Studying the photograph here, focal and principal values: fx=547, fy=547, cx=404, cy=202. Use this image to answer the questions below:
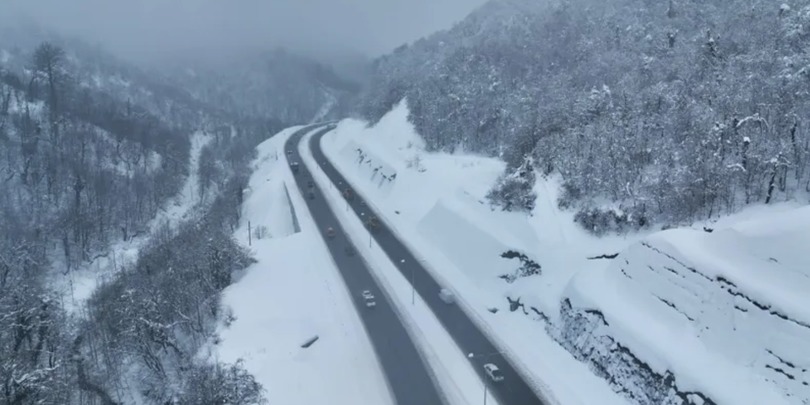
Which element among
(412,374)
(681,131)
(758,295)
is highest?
(681,131)

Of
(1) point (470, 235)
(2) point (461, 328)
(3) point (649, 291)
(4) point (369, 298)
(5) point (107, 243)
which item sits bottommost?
(5) point (107, 243)

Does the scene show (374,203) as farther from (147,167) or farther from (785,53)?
(147,167)

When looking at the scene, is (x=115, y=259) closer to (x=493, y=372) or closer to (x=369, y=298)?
(x=369, y=298)

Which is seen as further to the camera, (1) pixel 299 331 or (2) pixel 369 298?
(2) pixel 369 298

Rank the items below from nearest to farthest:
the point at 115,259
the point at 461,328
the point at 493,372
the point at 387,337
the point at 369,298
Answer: the point at 493,372 → the point at 387,337 → the point at 461,328 → the point at 369,298 → the point at 115,259

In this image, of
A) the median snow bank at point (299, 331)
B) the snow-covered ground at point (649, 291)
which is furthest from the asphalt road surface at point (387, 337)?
the snow-covered ground at point (649, 291)

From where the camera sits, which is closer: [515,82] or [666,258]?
[666,258]

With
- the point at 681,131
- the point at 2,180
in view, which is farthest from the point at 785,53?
the point at 2,180

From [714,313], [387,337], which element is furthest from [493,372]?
[714,313]
